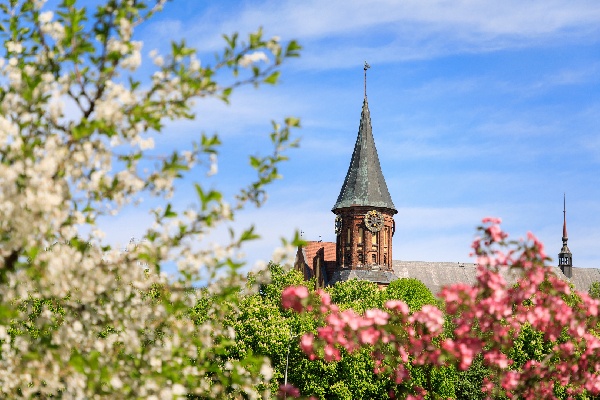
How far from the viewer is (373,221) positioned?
8812 centimetres

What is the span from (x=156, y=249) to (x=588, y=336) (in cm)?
744

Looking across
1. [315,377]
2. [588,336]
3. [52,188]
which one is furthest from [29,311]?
[315,377]

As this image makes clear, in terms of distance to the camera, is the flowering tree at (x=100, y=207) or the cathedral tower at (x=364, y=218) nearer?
the flowering tree at (x=100, y=207)

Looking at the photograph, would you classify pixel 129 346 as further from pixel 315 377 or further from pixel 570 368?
pixel 315 377

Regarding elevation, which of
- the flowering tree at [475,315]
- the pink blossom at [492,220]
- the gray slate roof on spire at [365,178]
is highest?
the gray slate roof on spire at [365,178]

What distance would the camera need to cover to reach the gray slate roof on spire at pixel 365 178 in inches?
3492

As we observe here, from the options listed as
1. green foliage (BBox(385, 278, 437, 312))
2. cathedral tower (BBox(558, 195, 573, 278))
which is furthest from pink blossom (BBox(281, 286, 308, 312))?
cathedral tower (BBox(558, 195, 573, 278))

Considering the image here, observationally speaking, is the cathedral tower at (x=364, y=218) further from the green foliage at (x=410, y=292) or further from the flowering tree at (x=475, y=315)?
the flowering tree at (x=475, y=315)

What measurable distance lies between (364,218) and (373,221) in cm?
136

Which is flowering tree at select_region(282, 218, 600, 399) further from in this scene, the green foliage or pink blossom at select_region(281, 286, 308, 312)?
the green foliage

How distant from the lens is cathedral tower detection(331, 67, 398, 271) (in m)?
87.4

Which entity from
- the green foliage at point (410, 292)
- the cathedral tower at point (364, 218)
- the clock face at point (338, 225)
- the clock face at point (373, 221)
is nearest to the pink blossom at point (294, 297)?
the green foliage at point (410, 292)

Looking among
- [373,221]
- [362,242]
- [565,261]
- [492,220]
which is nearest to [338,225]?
[362,242]

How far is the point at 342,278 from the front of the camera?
8575 centimetres
